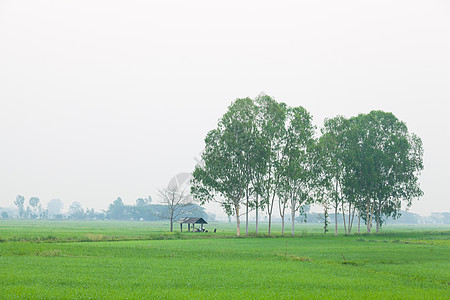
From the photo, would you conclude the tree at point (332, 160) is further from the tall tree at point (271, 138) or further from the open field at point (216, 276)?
the open field at point (216, 276)

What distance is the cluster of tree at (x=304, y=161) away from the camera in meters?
84.4

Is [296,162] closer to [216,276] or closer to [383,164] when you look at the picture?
[383,164]

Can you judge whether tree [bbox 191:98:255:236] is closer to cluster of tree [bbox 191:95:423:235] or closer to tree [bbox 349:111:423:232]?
cluster of tree [bbox 191:95:423:235]

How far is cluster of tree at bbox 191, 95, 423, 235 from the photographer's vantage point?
8444 cm

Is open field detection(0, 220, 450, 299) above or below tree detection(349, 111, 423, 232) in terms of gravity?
below

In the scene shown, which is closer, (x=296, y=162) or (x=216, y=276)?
(x=216, y=276)

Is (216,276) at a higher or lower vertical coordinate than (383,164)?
lower

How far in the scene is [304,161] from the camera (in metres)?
86.8

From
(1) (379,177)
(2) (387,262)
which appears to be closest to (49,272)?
(2) (387,262)

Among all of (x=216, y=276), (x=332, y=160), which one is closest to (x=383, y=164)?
(x=332, y=160)

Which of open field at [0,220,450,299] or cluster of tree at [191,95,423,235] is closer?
open field at [0,220,450,299]

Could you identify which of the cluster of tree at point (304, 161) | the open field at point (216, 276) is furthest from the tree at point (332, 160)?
the open field at point (216, 276)

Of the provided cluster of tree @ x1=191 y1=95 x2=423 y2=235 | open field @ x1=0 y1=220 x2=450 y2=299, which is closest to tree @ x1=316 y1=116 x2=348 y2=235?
cluster of tree @ x1=191 y1=95 x2=423 y2=235

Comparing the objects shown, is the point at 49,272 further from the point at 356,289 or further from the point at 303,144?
the point at 303,144
